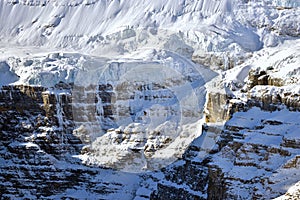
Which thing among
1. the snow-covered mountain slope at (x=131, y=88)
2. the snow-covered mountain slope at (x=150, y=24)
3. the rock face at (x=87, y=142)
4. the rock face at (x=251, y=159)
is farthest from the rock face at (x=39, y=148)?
the rock face at (x=251, y=159)

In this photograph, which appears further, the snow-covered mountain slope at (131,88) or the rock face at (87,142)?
the snow-covered mountain slope at (131,88)

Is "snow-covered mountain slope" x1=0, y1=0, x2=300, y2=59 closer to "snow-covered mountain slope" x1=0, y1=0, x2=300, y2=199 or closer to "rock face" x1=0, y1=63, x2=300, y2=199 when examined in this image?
"snow-covered mountain slope" x1=0, y1=0, x2=300, y2=199

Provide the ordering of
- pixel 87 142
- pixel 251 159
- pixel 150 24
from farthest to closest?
pixel 87 142
pixel 150 24
pixel 251 159

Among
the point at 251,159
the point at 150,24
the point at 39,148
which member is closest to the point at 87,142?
the point at 39,148

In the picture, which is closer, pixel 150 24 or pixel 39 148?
pixel 150 24

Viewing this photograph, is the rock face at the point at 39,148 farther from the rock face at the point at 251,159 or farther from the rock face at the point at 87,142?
the rock face at the point at 251,159

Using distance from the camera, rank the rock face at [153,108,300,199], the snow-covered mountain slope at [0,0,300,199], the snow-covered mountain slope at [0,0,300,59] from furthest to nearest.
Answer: the snow-covered mountain slope at [0,0,300,59] < the snow-covered mountain slope at [0,0,300,199] < the rock face at [153,108,300,199]

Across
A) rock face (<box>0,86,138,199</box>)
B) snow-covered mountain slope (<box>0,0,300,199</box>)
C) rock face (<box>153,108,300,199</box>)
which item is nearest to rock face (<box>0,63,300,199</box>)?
rock face (<box>0,86,138,199</box>)

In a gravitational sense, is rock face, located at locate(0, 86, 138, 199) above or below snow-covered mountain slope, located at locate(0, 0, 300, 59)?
below

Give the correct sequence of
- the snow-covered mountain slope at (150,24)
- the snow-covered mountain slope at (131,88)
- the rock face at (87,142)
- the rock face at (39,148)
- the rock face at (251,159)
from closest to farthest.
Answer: the rock face at (251,159), the rock face at (87,142), the snow-covered mountain slope at (131,88), the snow-covered mountain slope at (150,24), the rock face at (39,148)

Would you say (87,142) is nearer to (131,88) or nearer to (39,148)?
(39,148)

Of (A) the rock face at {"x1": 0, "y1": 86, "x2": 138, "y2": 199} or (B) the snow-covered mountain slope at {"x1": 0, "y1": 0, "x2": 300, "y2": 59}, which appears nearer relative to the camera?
(B) the snow-covered mountain slope at {"x1": 0, "y1": 0, "x2": 300, "y2": 59}

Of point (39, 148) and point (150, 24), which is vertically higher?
point (150, 24)
